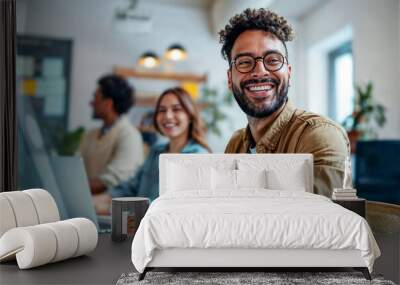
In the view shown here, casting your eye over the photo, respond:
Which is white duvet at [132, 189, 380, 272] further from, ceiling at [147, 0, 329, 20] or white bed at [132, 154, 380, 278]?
ceiling at [147, 0, 329, 20]

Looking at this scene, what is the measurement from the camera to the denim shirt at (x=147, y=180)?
5727 millimetres

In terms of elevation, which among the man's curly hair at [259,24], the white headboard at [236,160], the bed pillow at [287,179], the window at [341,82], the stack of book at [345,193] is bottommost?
the stack of book at [345,193]

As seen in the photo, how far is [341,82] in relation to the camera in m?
5.97

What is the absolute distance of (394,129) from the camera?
18.4ft

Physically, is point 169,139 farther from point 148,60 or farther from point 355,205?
point 355,205

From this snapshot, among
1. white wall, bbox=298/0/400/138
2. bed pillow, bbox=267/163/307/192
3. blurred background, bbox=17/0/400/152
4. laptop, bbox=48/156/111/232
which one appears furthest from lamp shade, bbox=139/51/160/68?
bed pillow, bbox=267/163/307/192

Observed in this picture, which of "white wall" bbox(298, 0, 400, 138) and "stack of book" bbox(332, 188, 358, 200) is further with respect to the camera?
"white wall" bbox(298, 0, 400, 138)

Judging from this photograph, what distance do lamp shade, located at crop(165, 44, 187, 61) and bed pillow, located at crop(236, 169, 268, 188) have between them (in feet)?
5.78

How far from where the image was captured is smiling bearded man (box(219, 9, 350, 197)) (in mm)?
5289

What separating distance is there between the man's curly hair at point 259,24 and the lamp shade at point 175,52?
21.9 inches

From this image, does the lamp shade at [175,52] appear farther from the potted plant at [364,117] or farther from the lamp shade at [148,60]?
the potted plant at [364,117]

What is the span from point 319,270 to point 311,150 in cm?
181

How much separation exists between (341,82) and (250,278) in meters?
3.28

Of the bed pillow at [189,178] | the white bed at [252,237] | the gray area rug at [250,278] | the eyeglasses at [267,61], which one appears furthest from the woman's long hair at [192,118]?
the gray area rug at [250,278]
